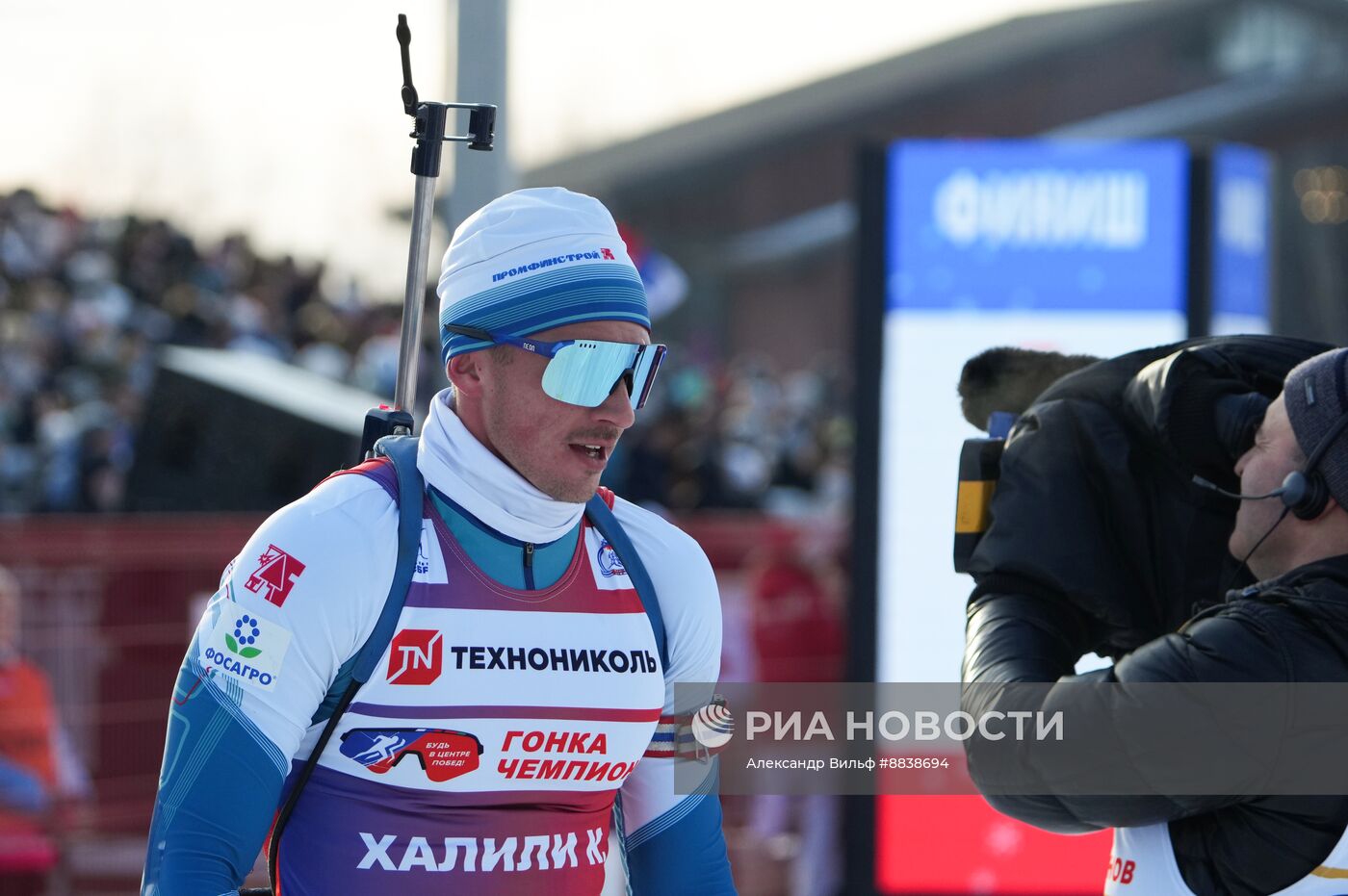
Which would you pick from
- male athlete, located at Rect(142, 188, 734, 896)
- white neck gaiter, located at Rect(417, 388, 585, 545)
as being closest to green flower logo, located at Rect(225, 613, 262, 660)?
male athlete, located at Rect(142, 188, 734, 896)

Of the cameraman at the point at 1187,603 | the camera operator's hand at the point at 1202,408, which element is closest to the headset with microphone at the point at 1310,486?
the cameraman at the point at 1187,603

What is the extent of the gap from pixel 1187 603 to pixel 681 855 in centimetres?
94

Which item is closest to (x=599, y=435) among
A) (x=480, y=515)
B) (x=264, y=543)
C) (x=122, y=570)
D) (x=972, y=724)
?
(x=480, y=515)

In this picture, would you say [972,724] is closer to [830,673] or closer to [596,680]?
[596,680]

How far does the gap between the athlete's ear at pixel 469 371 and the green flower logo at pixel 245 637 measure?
521 mm

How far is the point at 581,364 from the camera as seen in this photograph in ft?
8.61

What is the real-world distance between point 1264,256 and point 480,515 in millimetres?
5367

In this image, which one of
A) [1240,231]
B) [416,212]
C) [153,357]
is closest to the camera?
[416,212]

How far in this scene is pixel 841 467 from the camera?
15109mm

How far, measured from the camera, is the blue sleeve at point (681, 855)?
9.16 feet

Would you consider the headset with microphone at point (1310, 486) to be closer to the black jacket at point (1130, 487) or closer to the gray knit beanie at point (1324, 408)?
the gray knit beanie at point (1324, 408)

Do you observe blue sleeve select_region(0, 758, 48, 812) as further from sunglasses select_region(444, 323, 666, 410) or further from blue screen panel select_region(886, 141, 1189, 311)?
sunglasses select_region(444, 323, 666, 410)

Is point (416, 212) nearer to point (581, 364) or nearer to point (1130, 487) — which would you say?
point (581, 364)

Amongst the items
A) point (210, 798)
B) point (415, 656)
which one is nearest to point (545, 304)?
point (415, 656)
